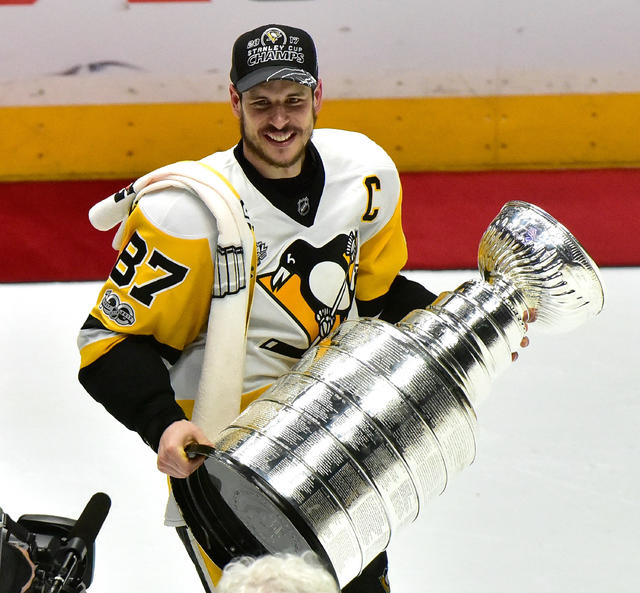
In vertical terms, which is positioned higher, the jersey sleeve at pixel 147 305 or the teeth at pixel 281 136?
the teeth at pixel 281 136

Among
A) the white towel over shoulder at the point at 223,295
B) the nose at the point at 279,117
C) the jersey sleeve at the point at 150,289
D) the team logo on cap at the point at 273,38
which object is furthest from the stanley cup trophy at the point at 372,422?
the team logo on cap at the point at 273,38

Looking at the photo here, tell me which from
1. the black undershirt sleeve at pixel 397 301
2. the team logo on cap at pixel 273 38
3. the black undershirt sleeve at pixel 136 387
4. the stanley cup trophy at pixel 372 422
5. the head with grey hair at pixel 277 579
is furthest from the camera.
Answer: the black undershirt sleeve at pixel 397 301

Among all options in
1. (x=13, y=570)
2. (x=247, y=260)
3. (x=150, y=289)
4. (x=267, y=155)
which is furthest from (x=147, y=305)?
(x=13, y=570)

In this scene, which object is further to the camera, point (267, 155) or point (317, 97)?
point (317, 97)

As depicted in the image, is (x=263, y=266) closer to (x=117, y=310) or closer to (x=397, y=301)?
(x=117, y=310)

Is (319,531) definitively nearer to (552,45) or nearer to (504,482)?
(504,482)

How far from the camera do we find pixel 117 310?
1393 millimetres

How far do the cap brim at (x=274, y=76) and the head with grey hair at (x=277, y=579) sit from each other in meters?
0.68

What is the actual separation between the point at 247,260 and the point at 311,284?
14cm

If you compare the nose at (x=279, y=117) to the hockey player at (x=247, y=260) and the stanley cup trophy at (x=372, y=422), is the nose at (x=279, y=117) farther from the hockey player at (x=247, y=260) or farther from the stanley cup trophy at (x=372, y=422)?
the stanley cup trophy at (x=372, y=422)

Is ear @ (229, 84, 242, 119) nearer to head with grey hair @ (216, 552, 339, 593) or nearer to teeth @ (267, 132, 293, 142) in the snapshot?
teeth @ (267, 132, 293, 142)

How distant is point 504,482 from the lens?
239cm

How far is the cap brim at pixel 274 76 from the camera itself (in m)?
1.40

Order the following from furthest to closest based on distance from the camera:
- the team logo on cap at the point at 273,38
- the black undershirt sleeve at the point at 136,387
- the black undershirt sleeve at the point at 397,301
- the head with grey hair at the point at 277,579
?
1. the black undershirt sleeve at the point at 397,301
2. the team logo on cap at the point at 273,38
3. the black undershirt sleeve at the point at 136,387
4. the head with grey hair at the point at 277,579
